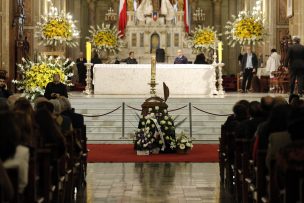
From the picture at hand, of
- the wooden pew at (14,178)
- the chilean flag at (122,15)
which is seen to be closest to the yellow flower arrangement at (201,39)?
the chilean flag at (122,15)

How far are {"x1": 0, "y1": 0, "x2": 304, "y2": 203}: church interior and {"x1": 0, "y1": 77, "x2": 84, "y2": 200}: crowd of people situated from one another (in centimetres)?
1

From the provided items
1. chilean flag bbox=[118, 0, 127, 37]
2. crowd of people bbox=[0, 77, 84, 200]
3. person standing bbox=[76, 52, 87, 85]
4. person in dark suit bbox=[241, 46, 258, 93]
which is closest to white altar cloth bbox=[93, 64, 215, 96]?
person in dark suit bbox=[241, 46, 258, 93]

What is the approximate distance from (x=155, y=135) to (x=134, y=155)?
633 millimetres

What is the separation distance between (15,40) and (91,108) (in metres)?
7.38

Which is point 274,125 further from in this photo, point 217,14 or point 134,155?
point 217,14

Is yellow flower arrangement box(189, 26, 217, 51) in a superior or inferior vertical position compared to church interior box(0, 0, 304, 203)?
superior

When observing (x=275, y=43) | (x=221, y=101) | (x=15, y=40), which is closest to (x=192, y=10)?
(x=275, y=43)

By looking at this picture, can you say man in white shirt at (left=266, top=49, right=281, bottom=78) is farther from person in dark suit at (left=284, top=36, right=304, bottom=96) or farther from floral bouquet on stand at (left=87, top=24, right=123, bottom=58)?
person in dark suit at (left=284, top=36, right=304, bottom=96)

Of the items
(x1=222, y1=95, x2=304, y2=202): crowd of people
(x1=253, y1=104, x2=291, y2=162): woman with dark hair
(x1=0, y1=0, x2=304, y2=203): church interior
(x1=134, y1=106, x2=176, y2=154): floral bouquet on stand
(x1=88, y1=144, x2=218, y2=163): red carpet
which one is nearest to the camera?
(x1=222, y1=95, x2=304, y2=202): crowd of people

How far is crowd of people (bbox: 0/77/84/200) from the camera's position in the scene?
658 cm

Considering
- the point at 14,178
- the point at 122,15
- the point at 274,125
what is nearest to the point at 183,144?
the point at 274,125

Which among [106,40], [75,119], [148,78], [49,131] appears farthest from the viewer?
[106,40]

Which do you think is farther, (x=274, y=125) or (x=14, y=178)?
(x=274, y=125)

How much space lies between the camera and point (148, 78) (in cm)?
2533
